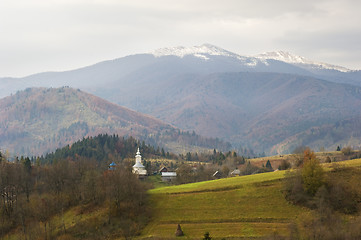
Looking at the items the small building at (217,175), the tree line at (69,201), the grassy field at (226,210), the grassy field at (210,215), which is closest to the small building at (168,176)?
the small building at (217,175)

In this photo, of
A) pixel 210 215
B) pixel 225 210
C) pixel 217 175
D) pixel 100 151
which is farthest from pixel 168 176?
pixel 100 151

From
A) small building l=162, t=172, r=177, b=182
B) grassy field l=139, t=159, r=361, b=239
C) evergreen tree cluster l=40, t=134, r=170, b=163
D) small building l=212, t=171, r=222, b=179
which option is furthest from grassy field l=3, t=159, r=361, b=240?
evergreen tree cluster l=40, t=134, r=170, b=163

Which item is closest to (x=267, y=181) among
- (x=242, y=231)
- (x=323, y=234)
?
(x=242, y=231)

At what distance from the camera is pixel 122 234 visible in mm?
70812

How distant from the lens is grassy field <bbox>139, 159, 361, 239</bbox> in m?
67.1

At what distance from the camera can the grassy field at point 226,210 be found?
67.1 m

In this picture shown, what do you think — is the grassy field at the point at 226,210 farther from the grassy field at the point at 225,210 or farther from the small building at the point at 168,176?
the small building at the point at 168,176

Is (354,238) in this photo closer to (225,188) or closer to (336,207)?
(336,207)

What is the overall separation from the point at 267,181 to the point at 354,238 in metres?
30.4

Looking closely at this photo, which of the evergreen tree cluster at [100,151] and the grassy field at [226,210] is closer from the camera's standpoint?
the grassy field at [226,210]

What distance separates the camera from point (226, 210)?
7481cm

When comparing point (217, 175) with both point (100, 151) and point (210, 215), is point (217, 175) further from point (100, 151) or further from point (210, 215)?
point (100, 151)

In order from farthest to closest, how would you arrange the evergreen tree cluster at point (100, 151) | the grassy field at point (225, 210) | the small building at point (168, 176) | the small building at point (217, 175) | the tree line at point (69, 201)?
the evergreen tree cluster at point (100, 151), the small building at point (217, 175), the small building at point (168, 176), the tree line at point (69, 201), the grassy field at point (225, 210)

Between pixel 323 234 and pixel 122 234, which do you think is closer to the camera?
pixel 323 234
